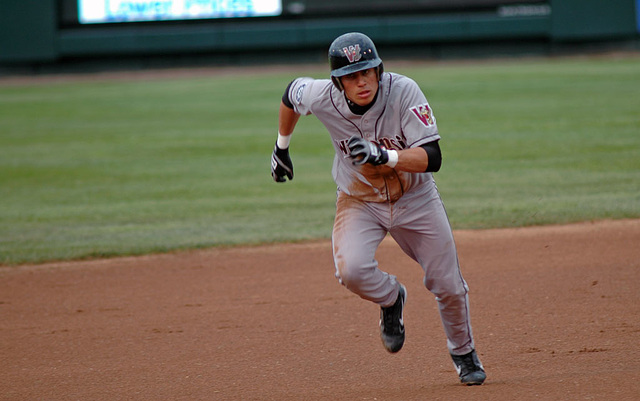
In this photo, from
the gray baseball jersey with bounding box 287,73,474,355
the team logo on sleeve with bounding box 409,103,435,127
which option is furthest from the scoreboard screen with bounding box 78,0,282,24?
the team logo on sleeve with bounding box 409,103,435,127

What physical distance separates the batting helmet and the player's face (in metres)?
0.04

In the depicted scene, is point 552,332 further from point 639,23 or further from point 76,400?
point 639,23

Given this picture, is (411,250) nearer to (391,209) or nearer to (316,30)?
(391,209)

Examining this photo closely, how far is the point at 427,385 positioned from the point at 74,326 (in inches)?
101

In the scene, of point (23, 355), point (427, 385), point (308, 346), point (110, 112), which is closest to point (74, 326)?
point (23, 355)

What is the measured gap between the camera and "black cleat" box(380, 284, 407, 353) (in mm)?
4102

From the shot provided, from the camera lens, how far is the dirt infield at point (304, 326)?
4004 mm

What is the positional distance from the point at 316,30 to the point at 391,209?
72.1ft

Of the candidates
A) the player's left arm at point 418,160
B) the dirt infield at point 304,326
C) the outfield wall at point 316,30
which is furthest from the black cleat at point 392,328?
the outfield wall at point 316,30

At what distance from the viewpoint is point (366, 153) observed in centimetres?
349

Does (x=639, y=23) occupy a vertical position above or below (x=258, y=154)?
above

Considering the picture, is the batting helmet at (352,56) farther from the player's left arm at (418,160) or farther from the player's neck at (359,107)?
the player's left arm at (418,160)

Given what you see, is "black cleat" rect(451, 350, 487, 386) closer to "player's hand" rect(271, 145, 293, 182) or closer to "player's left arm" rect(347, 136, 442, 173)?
"player's left arm" rect(347, 136, 442, 173)

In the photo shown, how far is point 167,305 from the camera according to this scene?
18.7ft
